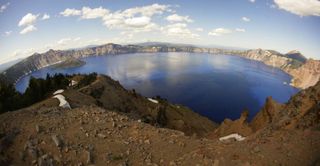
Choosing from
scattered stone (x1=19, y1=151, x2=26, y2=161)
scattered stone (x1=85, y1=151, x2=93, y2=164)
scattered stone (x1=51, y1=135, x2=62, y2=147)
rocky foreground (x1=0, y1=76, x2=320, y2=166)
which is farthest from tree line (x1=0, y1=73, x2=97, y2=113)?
scattered stone (x1=85, y1=151, x2=93, y2=164)

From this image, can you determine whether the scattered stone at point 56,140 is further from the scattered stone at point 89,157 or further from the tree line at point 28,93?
the tree line at point 28,93

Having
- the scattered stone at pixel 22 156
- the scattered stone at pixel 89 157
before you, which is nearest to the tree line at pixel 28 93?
the scattered stone at pixel 22 156

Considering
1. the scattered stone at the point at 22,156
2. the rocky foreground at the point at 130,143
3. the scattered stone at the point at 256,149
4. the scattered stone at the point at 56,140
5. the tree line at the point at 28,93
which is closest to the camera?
the scattered stone at the point at 22,156

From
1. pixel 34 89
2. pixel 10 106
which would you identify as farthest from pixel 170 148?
pixel 34 89

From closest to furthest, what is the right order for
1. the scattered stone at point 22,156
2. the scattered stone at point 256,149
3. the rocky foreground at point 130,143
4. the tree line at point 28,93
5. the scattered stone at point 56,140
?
the scattered stone at point 22,156 < the rocky foreground at point 130,143 < the scattered stone at point 256,149 < the scattered stone at point 56,140 < the tree line at point 28,93

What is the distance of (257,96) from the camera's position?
606 feet

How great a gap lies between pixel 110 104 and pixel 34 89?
1958 centimetres

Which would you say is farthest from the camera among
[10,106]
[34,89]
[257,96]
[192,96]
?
[257,96]

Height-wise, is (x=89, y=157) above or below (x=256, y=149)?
below

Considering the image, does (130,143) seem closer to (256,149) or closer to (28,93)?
(256,149)

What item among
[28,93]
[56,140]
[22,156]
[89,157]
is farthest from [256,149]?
[28,93]

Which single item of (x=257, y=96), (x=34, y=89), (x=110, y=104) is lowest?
(x=257, y=96)

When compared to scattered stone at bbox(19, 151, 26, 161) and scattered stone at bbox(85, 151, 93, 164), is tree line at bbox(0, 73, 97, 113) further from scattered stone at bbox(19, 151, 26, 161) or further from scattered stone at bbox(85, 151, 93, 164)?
scattered stone at bbox(85, 151, 93, 164)

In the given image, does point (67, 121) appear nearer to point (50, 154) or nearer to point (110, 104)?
point (50, 154)
